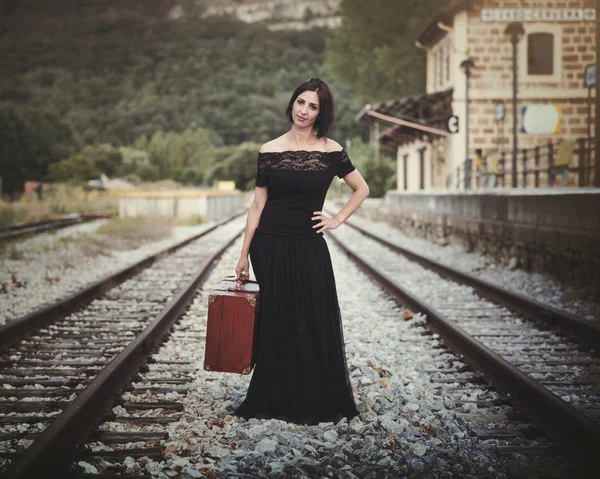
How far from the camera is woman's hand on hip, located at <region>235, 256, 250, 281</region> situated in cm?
397

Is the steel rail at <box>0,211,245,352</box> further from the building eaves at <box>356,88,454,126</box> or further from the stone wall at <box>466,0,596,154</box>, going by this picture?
the stone wall at <box>466,0,596,154</box>

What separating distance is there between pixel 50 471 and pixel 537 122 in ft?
82.1

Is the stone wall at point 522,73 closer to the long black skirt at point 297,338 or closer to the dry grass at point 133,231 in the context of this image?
the dry grass at point 133,231

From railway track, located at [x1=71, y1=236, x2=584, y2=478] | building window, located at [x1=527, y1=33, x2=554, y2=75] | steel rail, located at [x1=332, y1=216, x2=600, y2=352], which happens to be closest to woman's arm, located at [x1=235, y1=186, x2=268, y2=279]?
railway track, located at [x1=71, y1=236, x2=584, y2=478]

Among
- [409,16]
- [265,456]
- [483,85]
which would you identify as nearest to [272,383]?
[265,456]

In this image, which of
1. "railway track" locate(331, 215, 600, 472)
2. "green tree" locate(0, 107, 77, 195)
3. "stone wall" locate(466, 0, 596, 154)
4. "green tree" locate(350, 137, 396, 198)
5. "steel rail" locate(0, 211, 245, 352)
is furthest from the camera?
"green tree" locate(0, 107, 77, 195)

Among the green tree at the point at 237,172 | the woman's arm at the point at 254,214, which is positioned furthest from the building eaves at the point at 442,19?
the green tree at the point at 237,172

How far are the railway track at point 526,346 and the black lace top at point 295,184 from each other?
5.23ft

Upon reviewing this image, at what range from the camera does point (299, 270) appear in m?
3.93

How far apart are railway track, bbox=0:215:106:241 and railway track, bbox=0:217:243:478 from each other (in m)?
7.90

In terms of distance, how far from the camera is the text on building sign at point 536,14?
25250 millimetres

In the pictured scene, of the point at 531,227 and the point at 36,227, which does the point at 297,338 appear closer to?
the point at 531,227

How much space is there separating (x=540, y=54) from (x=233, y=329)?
24.6 metres

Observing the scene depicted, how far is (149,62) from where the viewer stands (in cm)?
15238
